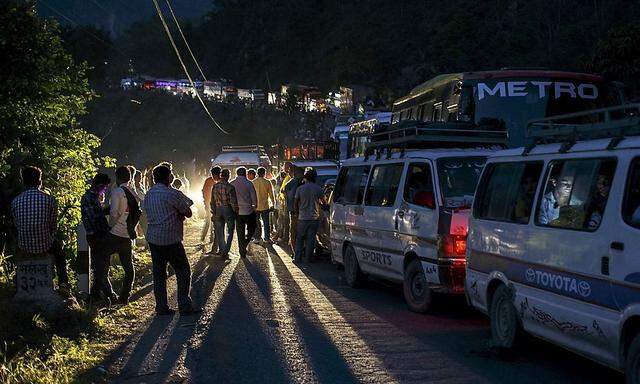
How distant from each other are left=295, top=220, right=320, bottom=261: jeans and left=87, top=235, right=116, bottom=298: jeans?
585 cm

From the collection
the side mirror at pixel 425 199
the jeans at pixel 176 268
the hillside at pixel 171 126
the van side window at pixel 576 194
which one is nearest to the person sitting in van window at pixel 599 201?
the van side window at pixel 576 194

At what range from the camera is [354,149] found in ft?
81.4

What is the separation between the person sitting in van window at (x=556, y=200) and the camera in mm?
6641

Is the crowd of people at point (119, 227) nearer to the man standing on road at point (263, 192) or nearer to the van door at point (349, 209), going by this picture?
the van door at point (349, 209)

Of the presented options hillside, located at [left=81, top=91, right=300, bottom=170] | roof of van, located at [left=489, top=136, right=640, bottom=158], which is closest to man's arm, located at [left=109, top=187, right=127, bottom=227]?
roof of van, located at [left=489, top=136, right=640, bottom=158]

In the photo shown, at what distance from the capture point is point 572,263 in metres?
6.38

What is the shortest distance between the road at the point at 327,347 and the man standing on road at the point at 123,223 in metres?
0.99

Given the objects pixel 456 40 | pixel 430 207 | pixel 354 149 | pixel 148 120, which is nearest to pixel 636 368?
pixel 430 207

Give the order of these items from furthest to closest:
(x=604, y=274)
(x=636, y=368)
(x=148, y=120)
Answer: (x=148, y=120), (x=604, y=274), (x=636, y=368)

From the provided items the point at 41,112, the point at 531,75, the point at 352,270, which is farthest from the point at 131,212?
the point at 531,75

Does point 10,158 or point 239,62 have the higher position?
point 239,62

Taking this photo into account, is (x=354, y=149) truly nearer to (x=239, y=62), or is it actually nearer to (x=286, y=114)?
(x=286, y=114)

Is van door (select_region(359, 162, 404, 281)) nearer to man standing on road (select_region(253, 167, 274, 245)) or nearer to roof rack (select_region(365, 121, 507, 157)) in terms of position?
roof rack (select_region(365, 121, 507, 157))

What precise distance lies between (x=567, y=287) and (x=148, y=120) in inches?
4219
